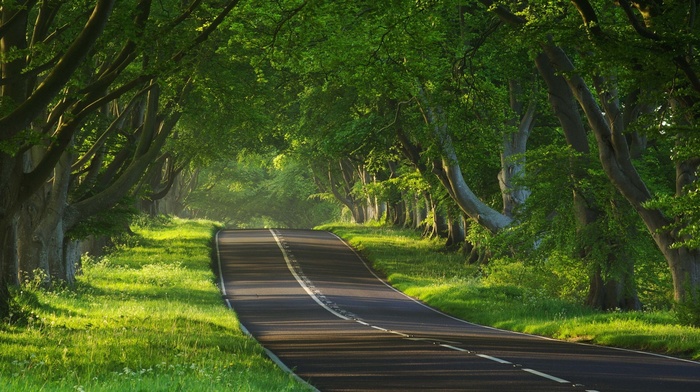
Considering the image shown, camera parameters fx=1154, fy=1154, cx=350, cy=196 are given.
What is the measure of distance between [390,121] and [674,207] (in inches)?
891

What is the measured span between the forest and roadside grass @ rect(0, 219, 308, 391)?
152 centimetres

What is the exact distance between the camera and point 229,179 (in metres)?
105

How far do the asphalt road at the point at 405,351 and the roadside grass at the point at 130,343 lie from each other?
34.5 inches

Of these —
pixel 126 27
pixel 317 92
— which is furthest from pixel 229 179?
pixel 126 27

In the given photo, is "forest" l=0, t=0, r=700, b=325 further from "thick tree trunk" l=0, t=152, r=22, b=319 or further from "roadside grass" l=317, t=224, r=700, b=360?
"roadside grass" l=317, t=224, r=700, b=360

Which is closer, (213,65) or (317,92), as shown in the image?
(213,65)

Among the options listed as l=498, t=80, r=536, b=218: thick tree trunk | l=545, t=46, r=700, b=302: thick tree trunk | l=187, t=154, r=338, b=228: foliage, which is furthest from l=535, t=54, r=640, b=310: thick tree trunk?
l=187, t=154, r=338, b=228: foliage

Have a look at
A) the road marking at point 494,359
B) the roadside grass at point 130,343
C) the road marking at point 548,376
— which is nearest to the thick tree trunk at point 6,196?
the roadside grass at point 130,343

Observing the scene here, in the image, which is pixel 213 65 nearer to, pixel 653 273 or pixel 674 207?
pixel 653 273

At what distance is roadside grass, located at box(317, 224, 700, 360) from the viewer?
67.0 feet

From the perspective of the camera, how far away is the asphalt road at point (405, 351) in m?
13.4

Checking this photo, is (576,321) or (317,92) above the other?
(317,92)

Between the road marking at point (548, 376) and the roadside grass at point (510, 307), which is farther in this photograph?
the roadside grass at point (510, 307)

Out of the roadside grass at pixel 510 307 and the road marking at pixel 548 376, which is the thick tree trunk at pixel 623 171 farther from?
the road marking at pixel 548 376
